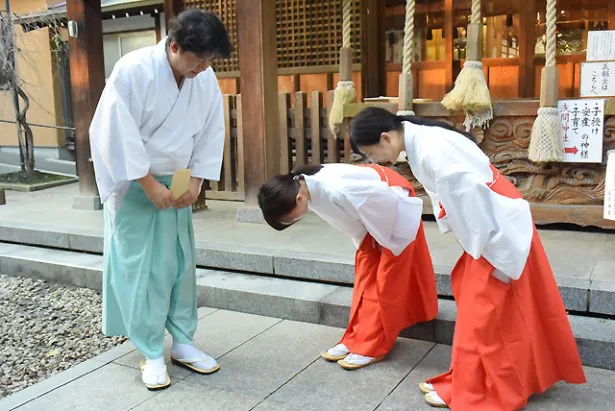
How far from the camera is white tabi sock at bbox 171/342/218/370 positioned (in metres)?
3.81

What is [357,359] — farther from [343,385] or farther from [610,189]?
[610,189]

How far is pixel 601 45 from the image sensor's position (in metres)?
5.52

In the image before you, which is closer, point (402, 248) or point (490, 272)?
point (490, 272)

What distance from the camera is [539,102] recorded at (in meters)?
5.64

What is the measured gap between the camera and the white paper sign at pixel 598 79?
547 cm

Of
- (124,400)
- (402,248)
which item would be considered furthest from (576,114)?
(124,400)

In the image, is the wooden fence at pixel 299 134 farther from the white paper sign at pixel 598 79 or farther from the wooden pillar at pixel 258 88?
the white paper sign at pixel 598 79

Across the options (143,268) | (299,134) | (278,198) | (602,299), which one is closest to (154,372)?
(143,268)

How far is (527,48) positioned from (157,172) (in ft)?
20.9

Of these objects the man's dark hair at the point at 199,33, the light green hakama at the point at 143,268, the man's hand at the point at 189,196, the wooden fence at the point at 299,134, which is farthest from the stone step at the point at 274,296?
the man's dark hair at the point at 199,33

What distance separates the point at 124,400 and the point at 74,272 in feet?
9.63

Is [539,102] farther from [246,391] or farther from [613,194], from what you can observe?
[246,391]

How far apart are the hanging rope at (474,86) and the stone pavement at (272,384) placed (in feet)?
8.59

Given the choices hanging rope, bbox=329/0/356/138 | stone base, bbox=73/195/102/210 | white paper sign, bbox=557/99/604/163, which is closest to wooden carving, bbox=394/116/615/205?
white paper sign, bbox=557/99/604/163
